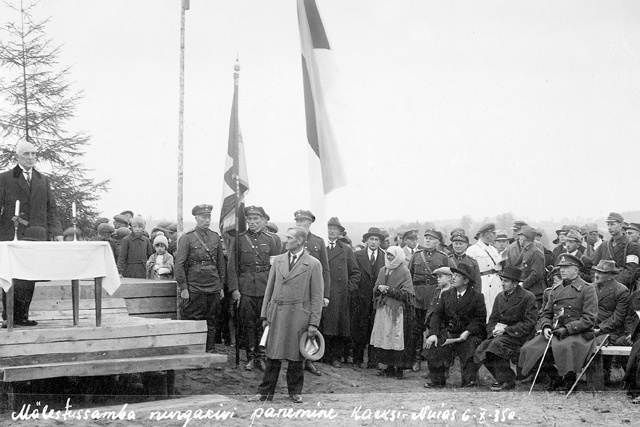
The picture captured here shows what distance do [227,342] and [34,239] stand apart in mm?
4013

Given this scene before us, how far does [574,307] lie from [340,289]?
12.1ft

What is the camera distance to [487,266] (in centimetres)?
1370

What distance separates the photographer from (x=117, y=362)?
8406 mm

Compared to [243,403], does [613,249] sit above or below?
above

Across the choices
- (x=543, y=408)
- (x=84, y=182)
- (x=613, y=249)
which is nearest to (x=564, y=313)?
(x=543, y=408)

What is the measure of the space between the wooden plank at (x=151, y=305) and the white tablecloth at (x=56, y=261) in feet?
6.28

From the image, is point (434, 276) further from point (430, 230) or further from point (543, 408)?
point (543, 408)

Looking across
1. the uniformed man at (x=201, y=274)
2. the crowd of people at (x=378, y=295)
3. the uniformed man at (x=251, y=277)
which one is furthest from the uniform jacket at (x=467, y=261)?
the uniformed man at (x=201, y=274)

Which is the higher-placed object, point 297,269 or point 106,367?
point 297,269

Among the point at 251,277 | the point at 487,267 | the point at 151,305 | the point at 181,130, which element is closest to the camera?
the point at 151,305

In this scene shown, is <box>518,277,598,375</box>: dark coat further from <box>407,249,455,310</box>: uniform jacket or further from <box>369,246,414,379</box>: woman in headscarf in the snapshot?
<box>407,249,455,310</box>: uniform jacket

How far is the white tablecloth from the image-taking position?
26.0 ft

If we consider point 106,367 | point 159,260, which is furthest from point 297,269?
point 159,260

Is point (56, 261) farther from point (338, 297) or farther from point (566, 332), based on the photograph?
point (566, 332)
